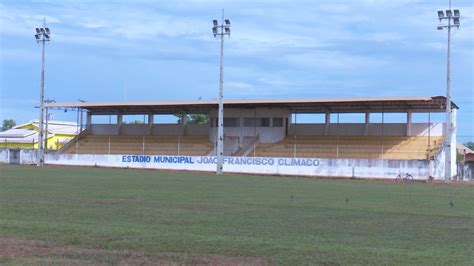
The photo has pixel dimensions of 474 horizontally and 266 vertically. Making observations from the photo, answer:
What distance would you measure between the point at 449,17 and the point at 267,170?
18980mm

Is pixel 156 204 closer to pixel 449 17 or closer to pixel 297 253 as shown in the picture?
pixel 297 253

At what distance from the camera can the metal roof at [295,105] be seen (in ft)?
190

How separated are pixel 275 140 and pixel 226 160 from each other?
7917mm

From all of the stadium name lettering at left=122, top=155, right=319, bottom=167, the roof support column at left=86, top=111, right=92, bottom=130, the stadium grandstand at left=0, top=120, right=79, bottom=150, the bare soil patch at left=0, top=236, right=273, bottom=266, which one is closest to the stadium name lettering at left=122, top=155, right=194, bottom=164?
the stadium name lettering at left=122, top=155, right=319, bottom=167

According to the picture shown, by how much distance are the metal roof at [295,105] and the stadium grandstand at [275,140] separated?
0.30 feet

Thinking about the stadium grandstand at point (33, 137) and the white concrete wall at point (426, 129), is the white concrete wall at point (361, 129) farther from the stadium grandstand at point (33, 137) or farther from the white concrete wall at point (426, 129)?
the stadium grandstand at point (33, 137)

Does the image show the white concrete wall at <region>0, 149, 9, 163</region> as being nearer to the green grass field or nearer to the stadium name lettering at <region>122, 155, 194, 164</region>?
the stadium name lettering at <region>122, 155, 194, 164</region>

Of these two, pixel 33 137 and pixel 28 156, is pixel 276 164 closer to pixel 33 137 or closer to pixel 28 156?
pixel 28 156

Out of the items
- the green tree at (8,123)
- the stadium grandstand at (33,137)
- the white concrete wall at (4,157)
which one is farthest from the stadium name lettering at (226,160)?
the green tree at (8,123)

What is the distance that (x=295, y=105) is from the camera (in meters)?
64.0

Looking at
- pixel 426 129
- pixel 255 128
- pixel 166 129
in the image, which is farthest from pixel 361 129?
pixel 166 129

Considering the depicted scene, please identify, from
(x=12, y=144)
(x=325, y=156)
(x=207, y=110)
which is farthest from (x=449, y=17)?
(x=12, y=144)

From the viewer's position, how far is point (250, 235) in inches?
512

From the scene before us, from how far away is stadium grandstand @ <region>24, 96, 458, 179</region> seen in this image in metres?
54.8
